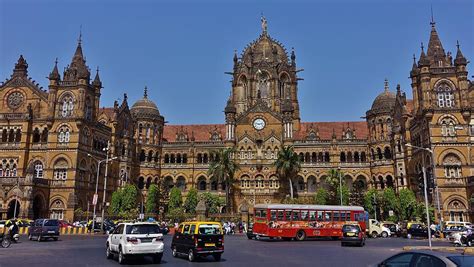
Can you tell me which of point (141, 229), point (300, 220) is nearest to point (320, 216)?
point (300, 220)

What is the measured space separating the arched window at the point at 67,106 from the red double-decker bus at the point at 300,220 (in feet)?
118

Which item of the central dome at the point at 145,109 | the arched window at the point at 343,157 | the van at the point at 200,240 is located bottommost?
the van at the point at 200,240

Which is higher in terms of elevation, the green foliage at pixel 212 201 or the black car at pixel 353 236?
the green foliage at pixel 212 201

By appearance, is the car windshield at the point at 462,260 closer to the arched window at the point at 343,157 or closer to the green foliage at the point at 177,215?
the green foliage at the point at 177,215

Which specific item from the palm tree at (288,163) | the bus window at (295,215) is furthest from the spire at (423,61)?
the bus window at (295,215)

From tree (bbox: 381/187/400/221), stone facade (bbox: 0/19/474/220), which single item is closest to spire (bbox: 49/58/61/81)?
stone facade (bbox: 0/19/474/220)

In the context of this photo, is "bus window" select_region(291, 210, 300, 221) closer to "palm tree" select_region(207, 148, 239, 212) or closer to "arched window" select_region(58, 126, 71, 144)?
"palm tree" select_region(207, 148, 239, 212)

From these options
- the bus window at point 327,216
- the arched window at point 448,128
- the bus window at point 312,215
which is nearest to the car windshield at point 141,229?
the bus window at point 312,215

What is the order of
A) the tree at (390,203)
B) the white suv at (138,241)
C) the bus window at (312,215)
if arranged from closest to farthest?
the white suv at (138,241)
the bus window at (312,215)
the tree at (390,203)

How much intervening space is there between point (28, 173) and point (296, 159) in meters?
38.1

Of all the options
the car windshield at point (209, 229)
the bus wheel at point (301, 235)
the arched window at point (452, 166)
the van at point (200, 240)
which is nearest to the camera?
the van at point (200, 240)

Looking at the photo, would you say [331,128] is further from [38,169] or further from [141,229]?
[141,229]

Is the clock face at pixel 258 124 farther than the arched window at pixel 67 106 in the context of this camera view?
Yes

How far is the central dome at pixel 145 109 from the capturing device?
239 feet
